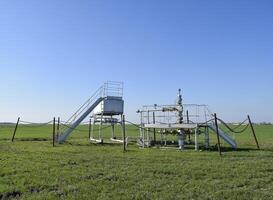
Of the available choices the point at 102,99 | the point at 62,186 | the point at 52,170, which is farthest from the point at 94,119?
the point at 62,186

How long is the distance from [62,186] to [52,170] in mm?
2779

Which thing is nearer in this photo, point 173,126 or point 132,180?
point 132,180

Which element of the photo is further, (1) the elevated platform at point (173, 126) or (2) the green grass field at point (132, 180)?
(1) the elevated platform at point (173, 126)

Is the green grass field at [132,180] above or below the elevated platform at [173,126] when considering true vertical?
below

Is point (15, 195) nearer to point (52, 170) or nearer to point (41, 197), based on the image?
point (41, 197)

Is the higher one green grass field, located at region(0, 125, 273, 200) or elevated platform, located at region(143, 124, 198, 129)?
elevated platform, located at region(143, 124, 198, 129)

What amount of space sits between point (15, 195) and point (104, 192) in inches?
88.7

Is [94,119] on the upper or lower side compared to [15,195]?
upper

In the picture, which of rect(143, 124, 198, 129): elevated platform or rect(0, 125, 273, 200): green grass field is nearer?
rect(0, 125, 273, 200): green grass field

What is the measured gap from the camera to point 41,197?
30.0 feet

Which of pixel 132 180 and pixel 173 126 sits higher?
→ pixel 173 126

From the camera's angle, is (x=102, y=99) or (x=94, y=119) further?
(x=94, y=119)

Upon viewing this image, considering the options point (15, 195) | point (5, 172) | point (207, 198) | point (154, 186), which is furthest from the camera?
point (5, 172)

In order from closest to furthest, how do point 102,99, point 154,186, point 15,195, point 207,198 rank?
point 207,198 → point 15,195 → point 154,186 → point 102,99
